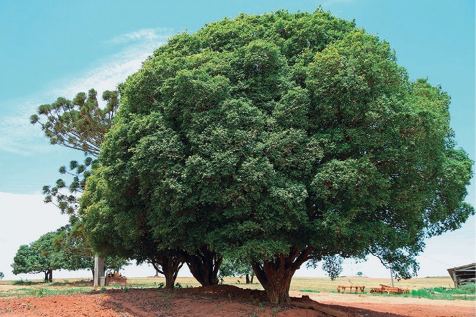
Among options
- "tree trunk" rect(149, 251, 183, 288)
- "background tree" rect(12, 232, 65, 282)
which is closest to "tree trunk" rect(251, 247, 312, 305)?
"tree trunk" rect(149, 251, 183, 288)

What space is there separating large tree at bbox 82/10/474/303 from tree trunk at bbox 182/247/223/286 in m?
6.03

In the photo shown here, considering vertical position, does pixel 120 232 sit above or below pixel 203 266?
above

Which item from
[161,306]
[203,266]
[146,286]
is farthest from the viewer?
[146,286]

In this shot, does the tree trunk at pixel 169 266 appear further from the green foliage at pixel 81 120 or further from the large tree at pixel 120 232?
the green foliage at pixel 81 120

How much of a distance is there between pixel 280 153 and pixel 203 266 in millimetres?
10751

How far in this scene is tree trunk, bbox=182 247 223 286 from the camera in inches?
808

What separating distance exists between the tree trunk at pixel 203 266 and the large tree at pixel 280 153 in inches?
237

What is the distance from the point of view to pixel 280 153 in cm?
1247

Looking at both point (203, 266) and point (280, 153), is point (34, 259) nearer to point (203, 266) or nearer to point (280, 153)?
point (203, 266)

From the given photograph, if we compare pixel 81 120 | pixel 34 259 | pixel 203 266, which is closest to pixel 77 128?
pixel 81 120

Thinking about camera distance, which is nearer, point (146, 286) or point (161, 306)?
point (161, 306)

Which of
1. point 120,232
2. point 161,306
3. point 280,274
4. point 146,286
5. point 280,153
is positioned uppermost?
point 280,153

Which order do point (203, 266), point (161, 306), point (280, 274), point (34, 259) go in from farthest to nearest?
point (34, 259) → point (203, 266) → point (280, 274) → point (161, 306)

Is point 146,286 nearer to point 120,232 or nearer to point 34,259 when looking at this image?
point 120,232
